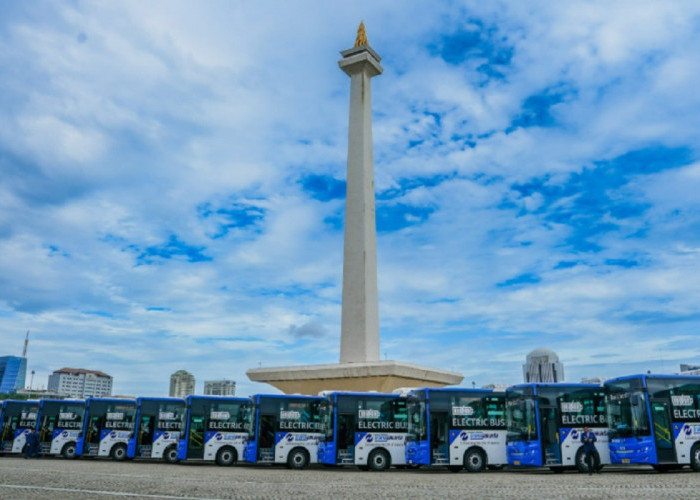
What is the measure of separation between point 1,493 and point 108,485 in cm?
242

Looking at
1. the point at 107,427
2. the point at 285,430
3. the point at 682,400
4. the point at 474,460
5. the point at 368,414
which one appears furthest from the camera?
the point at 107,427

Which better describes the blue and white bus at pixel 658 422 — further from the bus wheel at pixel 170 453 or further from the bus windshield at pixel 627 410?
the bus wheel at pixel 170 453

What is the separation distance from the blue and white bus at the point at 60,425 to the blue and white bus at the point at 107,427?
24.3 inches

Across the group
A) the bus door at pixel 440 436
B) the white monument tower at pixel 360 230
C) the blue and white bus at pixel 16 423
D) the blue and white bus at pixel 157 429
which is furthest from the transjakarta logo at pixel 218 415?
the blue and white bus at pixel 16 423

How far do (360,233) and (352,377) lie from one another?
303 inches

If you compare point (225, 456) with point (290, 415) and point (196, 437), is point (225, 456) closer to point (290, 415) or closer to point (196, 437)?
point (196, 437)

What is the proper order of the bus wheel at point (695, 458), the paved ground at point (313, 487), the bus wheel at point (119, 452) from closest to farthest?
1. the paved ground at point (313, 487)
2. the bus wheel at point (695, 458)
3. the bus wheel at point (119, 452)

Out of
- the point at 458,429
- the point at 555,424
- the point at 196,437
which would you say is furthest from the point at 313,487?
the point at 196,437

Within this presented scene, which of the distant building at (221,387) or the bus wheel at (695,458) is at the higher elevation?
the distant building at (221,387)

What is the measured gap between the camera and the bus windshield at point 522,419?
62.4ft

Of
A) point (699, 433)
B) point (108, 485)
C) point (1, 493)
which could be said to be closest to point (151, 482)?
point (108, 485)

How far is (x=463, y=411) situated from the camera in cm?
1994

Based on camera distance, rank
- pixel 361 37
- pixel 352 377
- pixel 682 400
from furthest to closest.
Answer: pixel 361 37 < pixel 352 377 < pixel 682 400

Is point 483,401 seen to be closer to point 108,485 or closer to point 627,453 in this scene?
point 627,453
